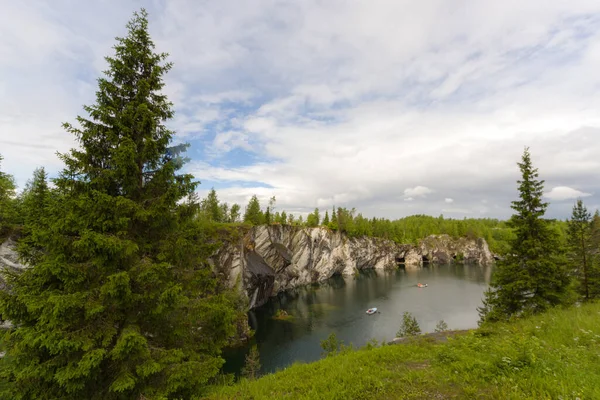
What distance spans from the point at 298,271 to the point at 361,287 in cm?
1877

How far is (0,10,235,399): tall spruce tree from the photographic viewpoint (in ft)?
21.5

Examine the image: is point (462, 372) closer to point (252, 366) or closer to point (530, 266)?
point (530, 266)

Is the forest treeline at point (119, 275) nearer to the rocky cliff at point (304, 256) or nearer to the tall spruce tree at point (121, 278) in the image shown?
the tall spruce tree at point (121, 278)

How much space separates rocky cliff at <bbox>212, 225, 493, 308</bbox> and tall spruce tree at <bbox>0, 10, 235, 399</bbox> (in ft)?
105

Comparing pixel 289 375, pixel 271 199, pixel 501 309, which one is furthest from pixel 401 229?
pixel 289 375

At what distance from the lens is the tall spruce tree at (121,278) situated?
6566mm

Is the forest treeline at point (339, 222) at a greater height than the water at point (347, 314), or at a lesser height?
greater

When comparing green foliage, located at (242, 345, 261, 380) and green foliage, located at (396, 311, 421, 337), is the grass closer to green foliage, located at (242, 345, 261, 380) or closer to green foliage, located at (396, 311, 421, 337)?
green foliage, located at (242, 345, 261, 380)

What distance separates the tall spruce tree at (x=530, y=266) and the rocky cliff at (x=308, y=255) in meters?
Result: 34.0

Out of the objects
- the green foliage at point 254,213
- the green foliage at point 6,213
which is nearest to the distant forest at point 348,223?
the green foliage at point 254,213

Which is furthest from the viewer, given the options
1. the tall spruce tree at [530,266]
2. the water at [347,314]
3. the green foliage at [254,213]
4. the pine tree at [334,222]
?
the pine tree at [334,222]

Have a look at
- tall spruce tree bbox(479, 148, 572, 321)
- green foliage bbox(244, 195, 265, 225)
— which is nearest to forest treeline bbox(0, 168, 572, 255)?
green foliage bbox(244, 195, 265, 225)

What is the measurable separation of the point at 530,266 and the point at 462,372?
1404 cm

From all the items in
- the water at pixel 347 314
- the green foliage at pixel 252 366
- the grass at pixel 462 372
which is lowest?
the water at pixel 347 314
